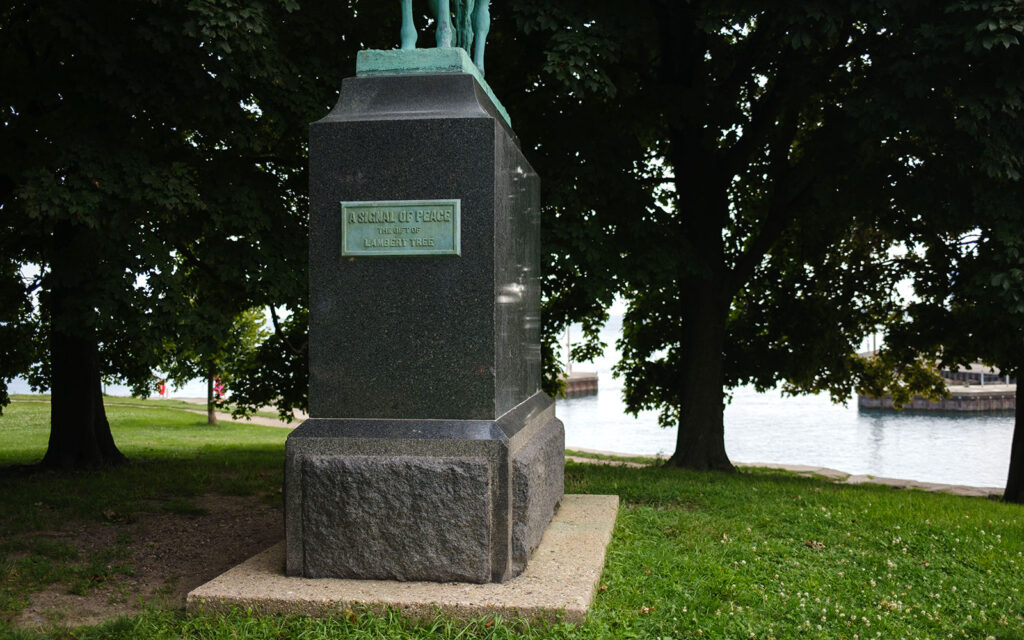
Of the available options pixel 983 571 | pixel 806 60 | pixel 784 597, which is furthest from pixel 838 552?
pixel 806 60

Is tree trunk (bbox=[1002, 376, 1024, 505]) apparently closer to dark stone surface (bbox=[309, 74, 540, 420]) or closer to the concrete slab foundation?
the concrete slab foundation

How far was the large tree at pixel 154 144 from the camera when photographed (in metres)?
8.29

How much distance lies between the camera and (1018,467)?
13.4 metres

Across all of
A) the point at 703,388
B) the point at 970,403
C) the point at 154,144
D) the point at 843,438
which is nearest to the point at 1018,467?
the point at 703,388

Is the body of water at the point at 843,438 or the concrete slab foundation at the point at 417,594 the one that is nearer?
the concrete slab foundation at the point at 417,594

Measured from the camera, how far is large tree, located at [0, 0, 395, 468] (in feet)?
27.2

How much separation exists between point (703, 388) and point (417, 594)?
330 inches

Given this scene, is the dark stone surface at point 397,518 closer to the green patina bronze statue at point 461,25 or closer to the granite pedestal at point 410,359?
the granite pedestal at point 410,359

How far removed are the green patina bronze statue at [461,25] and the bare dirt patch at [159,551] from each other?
347 centimetres

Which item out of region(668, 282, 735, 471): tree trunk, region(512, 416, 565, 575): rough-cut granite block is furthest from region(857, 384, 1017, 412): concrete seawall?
region(512, 416, 565, 575): rough-cut granite block

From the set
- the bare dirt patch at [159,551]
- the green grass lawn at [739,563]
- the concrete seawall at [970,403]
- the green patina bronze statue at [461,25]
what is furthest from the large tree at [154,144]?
the concrete seawall at [970,403]

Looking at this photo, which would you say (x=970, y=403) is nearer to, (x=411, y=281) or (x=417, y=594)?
(x=411, y=281)

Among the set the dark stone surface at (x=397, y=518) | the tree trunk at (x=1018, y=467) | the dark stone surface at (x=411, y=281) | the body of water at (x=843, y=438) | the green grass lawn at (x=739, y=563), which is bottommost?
the body of water at (x=843, y=438)

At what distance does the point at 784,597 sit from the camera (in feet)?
16.0
